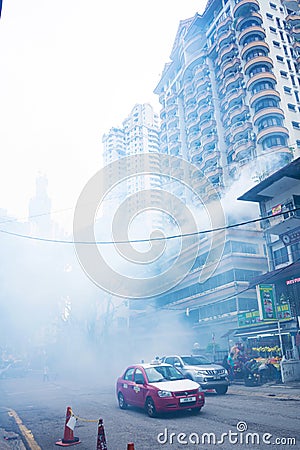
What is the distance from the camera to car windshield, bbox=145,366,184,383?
31.3 ft

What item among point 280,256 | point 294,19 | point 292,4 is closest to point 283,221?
point 280,256

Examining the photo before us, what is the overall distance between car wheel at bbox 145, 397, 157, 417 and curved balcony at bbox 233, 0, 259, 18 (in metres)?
51.0

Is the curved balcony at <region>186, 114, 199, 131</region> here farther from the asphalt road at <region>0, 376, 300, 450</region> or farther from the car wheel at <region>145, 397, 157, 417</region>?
the car wheel at <region>145, 397, 157, 417</region>

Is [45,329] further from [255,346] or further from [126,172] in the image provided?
[126,172]

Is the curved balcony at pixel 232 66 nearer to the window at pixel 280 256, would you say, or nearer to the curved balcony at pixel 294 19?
the curved balcony at pixel 294 19

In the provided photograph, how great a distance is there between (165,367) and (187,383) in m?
1.18

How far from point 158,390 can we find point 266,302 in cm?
1485

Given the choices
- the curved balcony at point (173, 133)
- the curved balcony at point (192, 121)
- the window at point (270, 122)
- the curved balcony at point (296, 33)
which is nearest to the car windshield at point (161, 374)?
the window at point (270, 122)

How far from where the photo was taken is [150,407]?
877 centimetres

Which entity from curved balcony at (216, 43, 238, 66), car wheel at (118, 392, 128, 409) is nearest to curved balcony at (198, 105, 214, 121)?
curved balcony at (216, 43, 238, 66)

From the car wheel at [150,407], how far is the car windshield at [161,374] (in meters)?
0.57

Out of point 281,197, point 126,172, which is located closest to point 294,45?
point 281,197

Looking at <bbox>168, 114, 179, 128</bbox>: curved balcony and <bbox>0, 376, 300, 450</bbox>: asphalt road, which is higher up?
<bbox>168, 114, 179, 128</bbox>: curved balcony

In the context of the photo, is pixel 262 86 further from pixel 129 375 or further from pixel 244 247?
pixel 129 375
